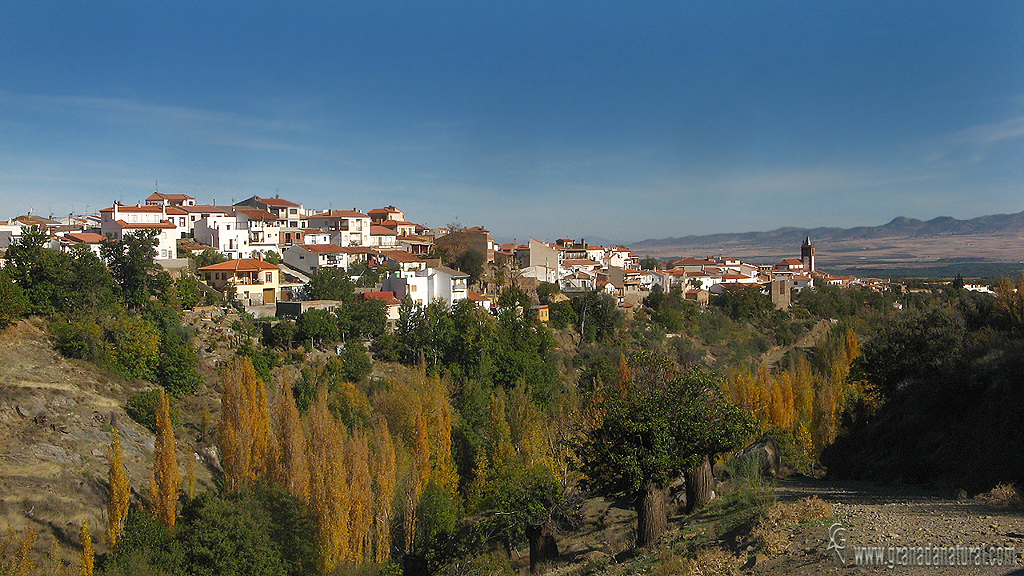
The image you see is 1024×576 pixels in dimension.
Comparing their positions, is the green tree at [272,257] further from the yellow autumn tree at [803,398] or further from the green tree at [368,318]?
the yellow autumn tree at [803,398]

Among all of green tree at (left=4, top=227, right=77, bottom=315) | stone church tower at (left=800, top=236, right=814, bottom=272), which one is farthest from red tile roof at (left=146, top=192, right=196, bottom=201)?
stone church tower at (left=800, top=236, right=814, bottom=272)

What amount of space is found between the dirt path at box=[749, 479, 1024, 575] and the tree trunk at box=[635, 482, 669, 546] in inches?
99.1

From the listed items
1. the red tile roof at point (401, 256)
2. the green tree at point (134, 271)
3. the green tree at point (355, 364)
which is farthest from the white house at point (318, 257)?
the green tree at point (355, 364)

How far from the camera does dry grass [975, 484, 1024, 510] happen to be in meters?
8.61

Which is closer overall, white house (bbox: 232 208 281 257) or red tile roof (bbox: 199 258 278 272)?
red tile roof (bbox: 199 258 278 272)

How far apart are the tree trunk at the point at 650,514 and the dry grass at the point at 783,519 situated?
196cm

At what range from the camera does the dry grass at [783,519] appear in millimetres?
8070

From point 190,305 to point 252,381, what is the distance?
12047mm

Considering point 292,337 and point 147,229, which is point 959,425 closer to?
point 292,337

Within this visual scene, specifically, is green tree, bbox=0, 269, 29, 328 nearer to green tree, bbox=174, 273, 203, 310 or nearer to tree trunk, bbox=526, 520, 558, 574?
green tree, bbox=174, 273, 203, 310

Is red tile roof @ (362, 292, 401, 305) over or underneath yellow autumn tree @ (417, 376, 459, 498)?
over

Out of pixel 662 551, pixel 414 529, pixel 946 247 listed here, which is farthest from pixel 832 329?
pixel 946 247

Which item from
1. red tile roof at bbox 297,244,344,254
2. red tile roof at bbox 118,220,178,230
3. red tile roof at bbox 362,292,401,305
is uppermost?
red tile roof at bbox 118,220,178,230

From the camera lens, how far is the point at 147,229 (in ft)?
120
